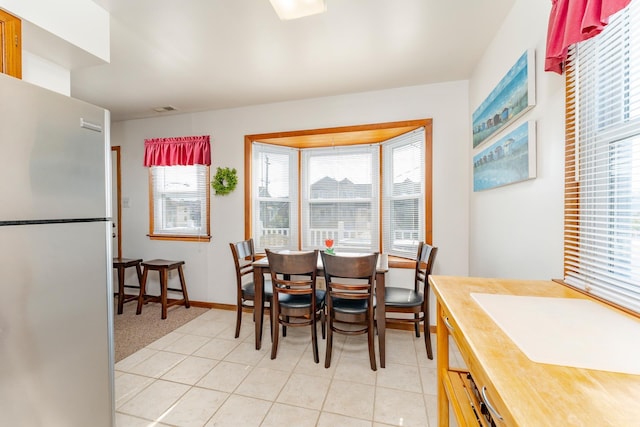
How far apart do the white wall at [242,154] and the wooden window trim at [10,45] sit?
2.22 m

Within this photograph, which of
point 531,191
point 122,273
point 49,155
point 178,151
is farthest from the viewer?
point 178,151

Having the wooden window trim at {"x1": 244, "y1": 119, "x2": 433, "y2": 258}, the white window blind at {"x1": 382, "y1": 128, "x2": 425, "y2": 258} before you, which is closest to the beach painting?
the wooden window trim at {"x1": 244, "y1": 119, "x2": 433, "y2": 258}

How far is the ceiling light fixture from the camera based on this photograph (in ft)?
5.26

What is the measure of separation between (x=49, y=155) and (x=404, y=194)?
116 inches

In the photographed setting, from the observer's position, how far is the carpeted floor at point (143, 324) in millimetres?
2670

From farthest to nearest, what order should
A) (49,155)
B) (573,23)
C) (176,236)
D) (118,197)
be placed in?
(118,197), (176,236), (49,155), (573,23)

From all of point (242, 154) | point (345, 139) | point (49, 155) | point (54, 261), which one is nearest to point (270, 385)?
point (54, 261)

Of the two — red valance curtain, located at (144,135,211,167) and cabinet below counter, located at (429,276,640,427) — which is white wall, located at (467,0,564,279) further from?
red valance curtain, located at (144,135,211,167)

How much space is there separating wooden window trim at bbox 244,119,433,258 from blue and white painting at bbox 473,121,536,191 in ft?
2.01

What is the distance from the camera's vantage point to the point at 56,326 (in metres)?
1.17

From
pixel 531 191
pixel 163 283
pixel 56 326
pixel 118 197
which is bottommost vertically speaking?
pixel 163 283

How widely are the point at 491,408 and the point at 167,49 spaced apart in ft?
9.54

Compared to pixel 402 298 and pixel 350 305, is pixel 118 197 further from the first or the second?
pixel 402 298

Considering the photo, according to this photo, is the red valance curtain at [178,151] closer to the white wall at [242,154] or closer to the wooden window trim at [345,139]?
the white wall at [242,154]
